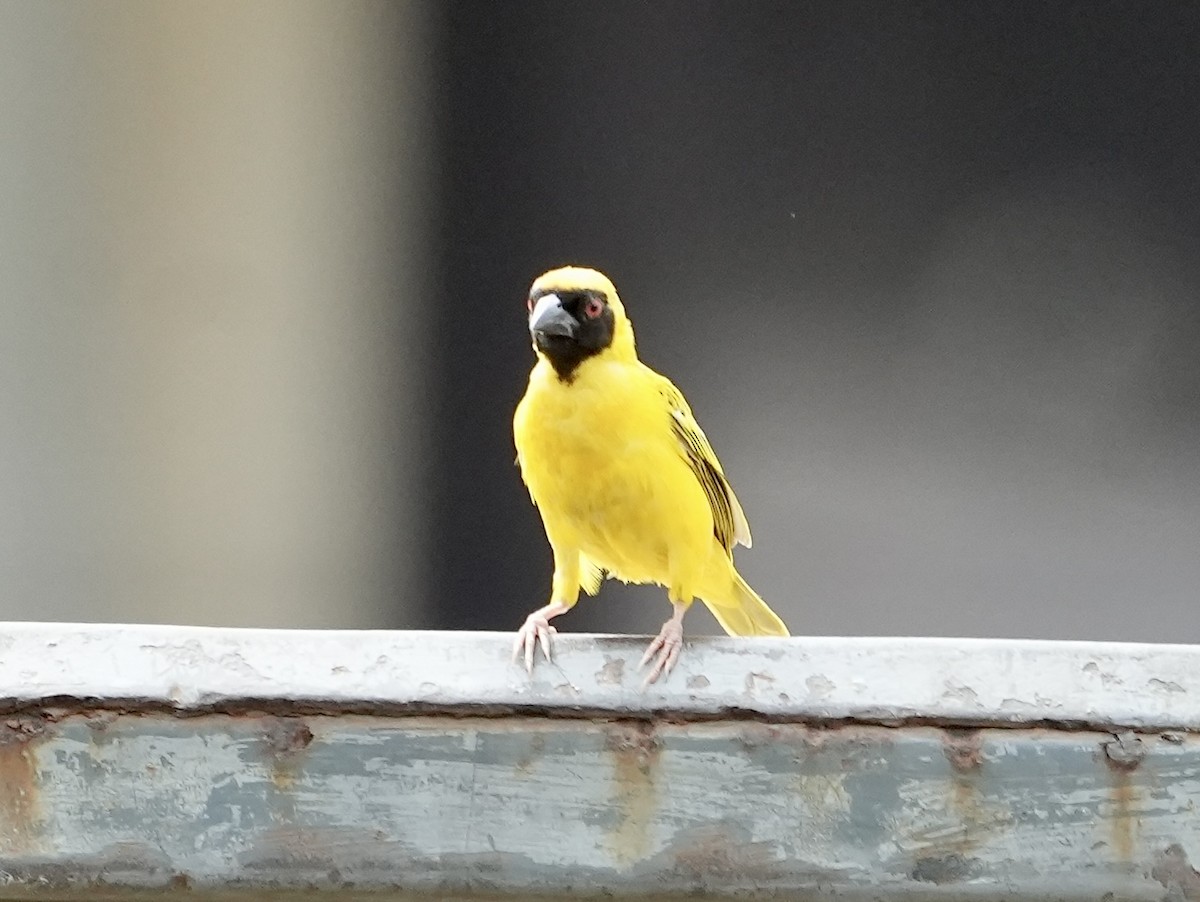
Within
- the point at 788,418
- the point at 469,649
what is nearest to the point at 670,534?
the point at 469,649

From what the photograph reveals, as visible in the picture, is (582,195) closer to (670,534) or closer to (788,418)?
(788,418)

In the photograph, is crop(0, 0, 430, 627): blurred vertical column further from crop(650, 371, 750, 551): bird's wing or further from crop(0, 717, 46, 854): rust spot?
crop(0, 717, 46, 854): rust spot

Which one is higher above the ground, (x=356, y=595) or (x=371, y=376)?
(x=371, y=376)

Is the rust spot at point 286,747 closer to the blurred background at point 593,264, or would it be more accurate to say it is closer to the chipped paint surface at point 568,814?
the chipped paint surface at point 568,814

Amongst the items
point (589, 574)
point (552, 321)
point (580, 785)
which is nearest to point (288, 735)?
point (580, 785)

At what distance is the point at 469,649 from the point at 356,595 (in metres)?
1.85

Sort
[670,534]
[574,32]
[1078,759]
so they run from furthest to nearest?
[574,32], [670,534], [1078,759]

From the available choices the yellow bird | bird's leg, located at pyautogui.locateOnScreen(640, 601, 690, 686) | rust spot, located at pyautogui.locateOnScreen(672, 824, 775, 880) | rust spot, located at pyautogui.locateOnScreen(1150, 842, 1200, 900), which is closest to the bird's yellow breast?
the yellow bird

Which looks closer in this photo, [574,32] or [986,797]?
[986,797]

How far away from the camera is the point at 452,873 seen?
3.77 ft

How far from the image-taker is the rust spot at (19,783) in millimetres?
1132

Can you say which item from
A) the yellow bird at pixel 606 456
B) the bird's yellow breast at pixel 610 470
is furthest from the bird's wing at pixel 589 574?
the bird's yellow breast at pixel 610 470

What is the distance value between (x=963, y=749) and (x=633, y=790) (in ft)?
0.95

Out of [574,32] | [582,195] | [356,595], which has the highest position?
[574,32]
